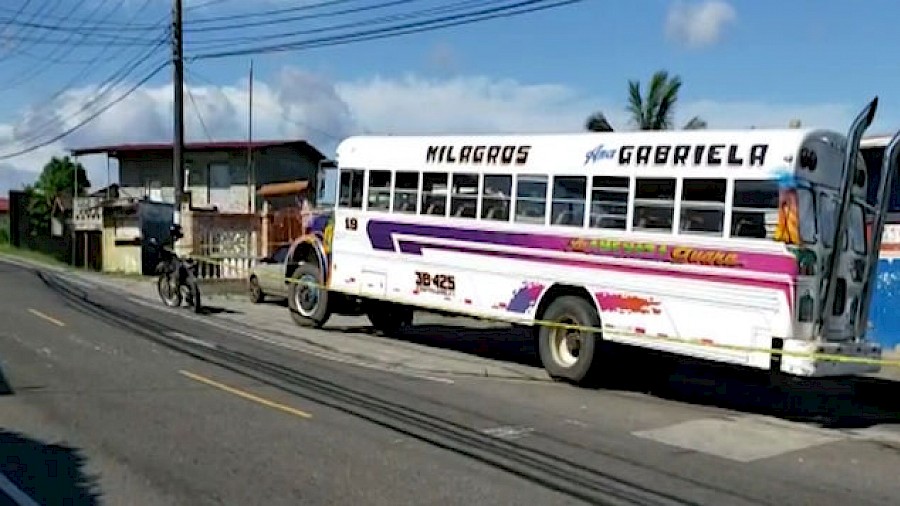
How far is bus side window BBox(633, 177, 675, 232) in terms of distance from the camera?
12438 mm

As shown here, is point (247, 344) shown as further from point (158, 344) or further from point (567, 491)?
point (567, 491)

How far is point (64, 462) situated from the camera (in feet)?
26.2

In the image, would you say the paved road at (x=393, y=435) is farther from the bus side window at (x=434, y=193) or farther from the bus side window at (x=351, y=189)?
the bus side window at (x=351, y=189)

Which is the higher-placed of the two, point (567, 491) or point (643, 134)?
point (643, 134)

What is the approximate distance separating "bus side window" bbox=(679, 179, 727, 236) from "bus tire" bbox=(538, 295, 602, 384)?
1.82 m

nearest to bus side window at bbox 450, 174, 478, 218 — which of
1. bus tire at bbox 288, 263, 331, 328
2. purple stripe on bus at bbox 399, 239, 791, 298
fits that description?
purple stripe on bus at bbox 399, 239, 791, 298

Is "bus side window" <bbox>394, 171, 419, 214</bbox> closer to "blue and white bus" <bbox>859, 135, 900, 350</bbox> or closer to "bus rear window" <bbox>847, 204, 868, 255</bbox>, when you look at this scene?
"bus rear window" <bbox>847, 204, 868, 255</bbox>

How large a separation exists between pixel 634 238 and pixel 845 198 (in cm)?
251

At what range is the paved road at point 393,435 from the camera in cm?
746

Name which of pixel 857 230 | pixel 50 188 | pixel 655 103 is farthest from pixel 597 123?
pixel 50 188

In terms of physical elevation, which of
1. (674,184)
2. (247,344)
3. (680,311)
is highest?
(674,184)

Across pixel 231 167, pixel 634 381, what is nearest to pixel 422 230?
pixel 634 381

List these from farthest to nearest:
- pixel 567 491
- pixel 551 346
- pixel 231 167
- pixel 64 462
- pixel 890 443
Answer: pixel 231 167, pixel 551 346, pixel 890 443, pixel 64 462, pixel 567 491

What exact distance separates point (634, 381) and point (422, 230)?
396 cm
